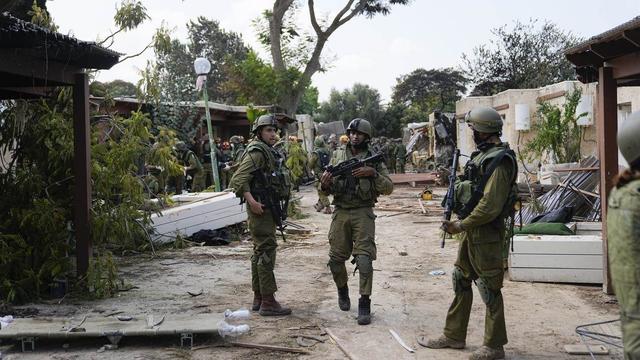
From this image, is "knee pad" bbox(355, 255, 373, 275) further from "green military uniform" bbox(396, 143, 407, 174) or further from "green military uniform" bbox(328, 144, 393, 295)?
"green military uniform" bbox(396, 143, 407, 174)

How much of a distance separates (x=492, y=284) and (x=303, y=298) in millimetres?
2638

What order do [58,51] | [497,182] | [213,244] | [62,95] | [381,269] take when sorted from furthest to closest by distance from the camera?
1. [213,244]
2. [381,269]
3. [62,95]
4. [58,51]
5. [497,182]

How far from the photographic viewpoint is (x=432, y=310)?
6.23m

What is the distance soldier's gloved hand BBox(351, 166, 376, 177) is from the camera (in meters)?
5.75

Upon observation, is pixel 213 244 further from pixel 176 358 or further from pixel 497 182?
pixel 497 182

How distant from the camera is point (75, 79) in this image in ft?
22.7

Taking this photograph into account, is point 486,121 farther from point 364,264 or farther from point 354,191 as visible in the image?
point 364,264

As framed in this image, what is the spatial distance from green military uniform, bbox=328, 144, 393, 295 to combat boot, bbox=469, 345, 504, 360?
4.19 ft

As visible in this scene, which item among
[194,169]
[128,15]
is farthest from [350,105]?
[128,15]

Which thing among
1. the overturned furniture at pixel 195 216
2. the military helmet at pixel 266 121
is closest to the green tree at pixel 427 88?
the overturned furniture at pixel 195 216

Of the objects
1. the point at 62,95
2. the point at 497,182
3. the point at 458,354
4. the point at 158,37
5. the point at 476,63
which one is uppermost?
the point at 476,63

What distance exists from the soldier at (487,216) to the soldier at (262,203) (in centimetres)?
188

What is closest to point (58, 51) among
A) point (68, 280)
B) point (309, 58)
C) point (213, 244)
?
point (68, 280)

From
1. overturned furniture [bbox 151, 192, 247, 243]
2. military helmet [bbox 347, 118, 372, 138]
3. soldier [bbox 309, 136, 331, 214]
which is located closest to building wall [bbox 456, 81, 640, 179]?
soldier [bbox 309, 136, 331, 214]
